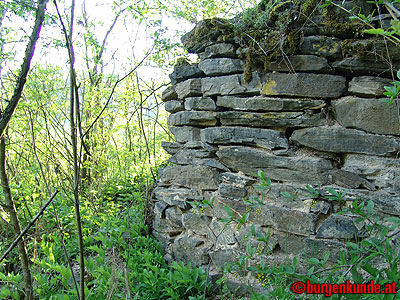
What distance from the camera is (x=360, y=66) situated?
2.38 meters

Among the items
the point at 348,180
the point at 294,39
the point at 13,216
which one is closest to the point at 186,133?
the point at 294,39

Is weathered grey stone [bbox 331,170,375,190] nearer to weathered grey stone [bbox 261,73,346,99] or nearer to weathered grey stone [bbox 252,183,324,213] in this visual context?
weathered grey stone [bbox 252,183,324,213]

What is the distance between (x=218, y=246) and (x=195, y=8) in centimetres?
387

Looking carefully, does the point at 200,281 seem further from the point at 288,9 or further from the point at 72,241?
the point at 288,9

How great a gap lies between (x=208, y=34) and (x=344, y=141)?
67.1 inches

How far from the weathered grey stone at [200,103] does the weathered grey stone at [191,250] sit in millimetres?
1386

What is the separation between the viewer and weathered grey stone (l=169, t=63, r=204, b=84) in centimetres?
326

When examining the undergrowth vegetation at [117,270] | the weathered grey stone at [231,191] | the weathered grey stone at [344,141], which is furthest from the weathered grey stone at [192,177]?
the weathered grey stone at [344,141]

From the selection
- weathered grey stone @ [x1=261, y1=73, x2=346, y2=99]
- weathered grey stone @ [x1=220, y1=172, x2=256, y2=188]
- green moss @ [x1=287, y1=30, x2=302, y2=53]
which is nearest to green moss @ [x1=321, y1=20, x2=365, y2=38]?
green moss @ [x1=287, y1=30, x2=302, y2=53]

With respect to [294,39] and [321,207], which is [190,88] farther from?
[321,207]

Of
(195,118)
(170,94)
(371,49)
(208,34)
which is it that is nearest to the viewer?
(371,49)

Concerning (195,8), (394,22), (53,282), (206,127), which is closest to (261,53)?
(206,127)

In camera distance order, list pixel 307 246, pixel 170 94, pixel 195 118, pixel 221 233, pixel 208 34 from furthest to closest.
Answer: pixel 170 94 < pixel 195 118 < pixel 208 34 < pixel 221 233 < pixel 307 246

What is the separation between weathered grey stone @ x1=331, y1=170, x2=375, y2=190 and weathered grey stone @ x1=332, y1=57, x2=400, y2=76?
0.82m
